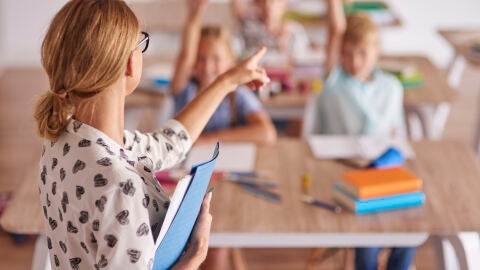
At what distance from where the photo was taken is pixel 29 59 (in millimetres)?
6898

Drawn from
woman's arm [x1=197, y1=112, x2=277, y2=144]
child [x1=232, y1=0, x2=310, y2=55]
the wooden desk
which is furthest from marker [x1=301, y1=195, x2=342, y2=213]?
child [x1=232, y1=0, x2=310, y2=55]

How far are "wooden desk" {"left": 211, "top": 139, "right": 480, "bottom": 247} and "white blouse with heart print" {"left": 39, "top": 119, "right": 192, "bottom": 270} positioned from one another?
0.81m

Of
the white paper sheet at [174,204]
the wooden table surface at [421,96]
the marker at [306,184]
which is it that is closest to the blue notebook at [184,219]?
the white paper sheet at [174,204]

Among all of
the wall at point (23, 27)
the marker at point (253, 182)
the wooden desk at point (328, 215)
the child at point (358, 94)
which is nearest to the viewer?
the wooden desk at point (328, 215)

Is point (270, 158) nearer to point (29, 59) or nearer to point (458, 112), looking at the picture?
point (458, 112)

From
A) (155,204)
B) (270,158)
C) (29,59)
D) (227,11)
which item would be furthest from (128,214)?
(29,59)

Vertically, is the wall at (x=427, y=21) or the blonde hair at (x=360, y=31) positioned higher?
the blonde hair at (x=360, y=31)

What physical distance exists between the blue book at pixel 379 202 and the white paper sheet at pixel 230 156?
1.35 ft

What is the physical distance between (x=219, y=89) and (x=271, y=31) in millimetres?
2720

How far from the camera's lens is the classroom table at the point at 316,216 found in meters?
2.39

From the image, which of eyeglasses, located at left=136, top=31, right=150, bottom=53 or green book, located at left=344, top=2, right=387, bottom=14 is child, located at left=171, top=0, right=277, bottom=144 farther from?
green book, located at left=344, top=2, right=387, bottom=14

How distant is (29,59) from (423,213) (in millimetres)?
5046

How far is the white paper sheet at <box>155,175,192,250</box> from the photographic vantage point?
1.52 m

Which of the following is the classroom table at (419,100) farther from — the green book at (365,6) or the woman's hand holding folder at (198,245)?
the woman's hand holding folder at (198,245)
